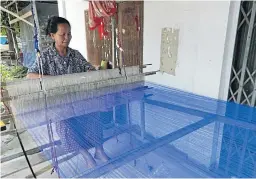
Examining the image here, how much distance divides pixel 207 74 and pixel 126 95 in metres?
0.87

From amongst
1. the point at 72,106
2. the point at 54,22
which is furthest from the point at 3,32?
the point at 72,106

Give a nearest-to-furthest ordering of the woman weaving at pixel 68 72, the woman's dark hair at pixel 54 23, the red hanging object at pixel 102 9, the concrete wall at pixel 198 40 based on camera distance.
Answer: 1. the woman weaving at pixel 68 72
2. the woman's dark hair at pixel 54 23
3. the concrete wall at pixel 198 40
4. the red hanging object at pixel 102 9

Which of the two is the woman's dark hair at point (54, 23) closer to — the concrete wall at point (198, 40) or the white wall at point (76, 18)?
the concrete wall at point (198, 40)

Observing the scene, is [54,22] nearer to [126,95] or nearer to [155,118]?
[126,95]

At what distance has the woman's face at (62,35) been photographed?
4.57ft

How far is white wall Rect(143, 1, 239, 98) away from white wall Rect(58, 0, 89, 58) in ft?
6.96

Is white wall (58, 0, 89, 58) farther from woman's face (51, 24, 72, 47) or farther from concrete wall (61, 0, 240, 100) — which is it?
woman's face (51, 24, 72, 47)

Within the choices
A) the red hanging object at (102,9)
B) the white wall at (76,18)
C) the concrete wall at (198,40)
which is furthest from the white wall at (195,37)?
the white wall at (76,18)

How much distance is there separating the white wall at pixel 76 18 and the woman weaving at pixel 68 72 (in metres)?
2.76

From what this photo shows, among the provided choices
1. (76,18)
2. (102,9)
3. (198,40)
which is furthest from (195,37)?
(76,18)

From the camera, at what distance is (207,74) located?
1.88m

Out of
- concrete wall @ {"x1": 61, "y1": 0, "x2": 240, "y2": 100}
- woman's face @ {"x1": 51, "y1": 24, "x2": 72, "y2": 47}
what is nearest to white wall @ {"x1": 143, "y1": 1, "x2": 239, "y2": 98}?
concrete wall @ {"x1": 61, "y1": 0, "x2": 240, "y2": 100}

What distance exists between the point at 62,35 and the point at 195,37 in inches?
47.8

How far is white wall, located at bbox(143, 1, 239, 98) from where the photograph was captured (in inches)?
67.9
